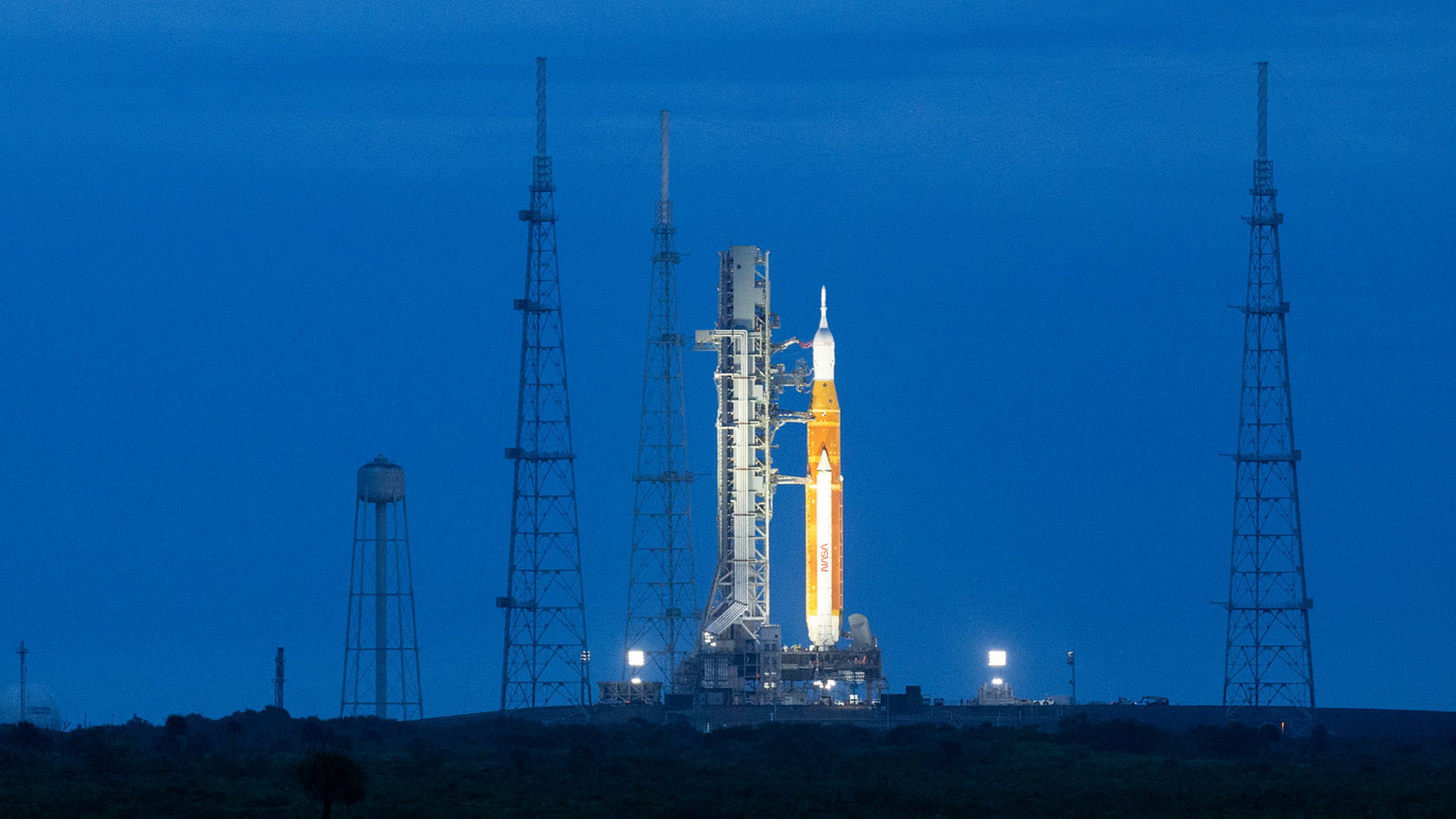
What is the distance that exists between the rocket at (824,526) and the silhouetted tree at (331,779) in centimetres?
3543

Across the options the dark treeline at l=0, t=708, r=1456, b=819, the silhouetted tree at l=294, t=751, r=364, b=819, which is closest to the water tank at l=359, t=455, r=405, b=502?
the dark treeline at l=0, t=708, r=1456, b=819

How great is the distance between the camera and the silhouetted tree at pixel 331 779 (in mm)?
57062

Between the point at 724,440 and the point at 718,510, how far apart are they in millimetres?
2489

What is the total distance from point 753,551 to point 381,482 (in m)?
14.0

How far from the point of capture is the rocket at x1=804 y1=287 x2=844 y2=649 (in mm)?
91625

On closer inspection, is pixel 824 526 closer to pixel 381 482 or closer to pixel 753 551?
pixel 753 551

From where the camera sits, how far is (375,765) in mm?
74812

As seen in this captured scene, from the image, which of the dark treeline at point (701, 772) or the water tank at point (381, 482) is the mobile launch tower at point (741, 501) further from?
the water tank at point (381, 482)

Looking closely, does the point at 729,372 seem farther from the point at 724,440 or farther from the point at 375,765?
the point at 375,765

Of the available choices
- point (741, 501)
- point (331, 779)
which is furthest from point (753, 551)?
point (331, 779)

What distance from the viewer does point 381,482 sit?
92312mm

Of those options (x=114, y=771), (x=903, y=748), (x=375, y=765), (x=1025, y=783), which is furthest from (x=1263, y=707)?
(x=114, y=771)

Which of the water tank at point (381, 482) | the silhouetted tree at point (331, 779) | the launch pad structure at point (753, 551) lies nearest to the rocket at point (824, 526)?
the launch pad structure at point (753, 551)

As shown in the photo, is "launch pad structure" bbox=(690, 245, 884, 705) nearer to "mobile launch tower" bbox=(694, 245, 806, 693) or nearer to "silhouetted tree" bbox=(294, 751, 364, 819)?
"mobile launch tower" bbox=(694, 245, 806, 693)
